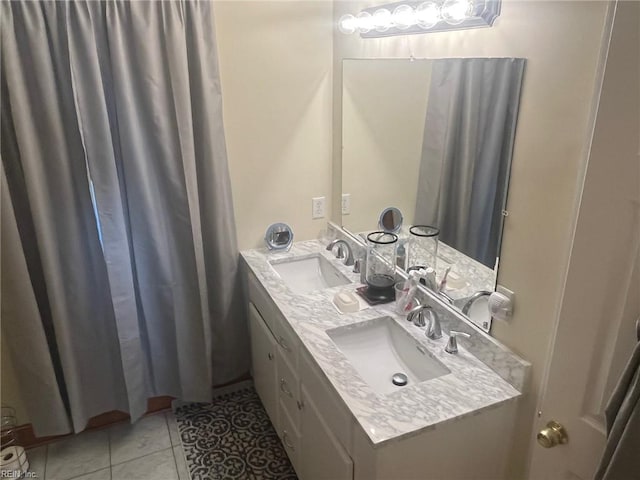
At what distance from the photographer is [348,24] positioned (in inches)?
80.5

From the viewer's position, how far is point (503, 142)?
4.54 feet

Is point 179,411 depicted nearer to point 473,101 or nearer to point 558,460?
point 558,460

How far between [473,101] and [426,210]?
0.47m

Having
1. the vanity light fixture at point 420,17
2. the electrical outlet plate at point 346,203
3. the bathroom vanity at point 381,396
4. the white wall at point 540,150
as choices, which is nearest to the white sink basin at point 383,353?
the bathroom vanity at point 381,396

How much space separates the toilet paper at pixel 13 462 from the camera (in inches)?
82.4

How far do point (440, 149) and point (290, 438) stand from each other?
1.37m

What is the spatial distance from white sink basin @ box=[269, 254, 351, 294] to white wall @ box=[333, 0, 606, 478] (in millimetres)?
999

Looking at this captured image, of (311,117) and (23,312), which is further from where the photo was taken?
(311,117)

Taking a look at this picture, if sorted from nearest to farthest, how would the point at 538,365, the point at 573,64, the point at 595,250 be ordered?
the point at 595,250
the point at 573,64
the point at 538,365

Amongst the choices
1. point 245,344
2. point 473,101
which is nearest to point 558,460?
point 473,101

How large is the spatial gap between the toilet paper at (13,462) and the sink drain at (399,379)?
181 cm

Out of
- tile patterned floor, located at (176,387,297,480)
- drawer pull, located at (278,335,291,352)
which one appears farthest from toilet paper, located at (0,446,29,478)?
drawer pull, located at (278,335,291,352)

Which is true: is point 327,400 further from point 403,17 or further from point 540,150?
point 403,17

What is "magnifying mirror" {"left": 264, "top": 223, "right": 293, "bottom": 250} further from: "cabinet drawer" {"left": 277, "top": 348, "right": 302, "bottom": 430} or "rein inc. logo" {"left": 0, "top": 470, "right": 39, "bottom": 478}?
"rein inc. logo" {"left": 0, "top": 470, "right": 39, "bottom": 478}
